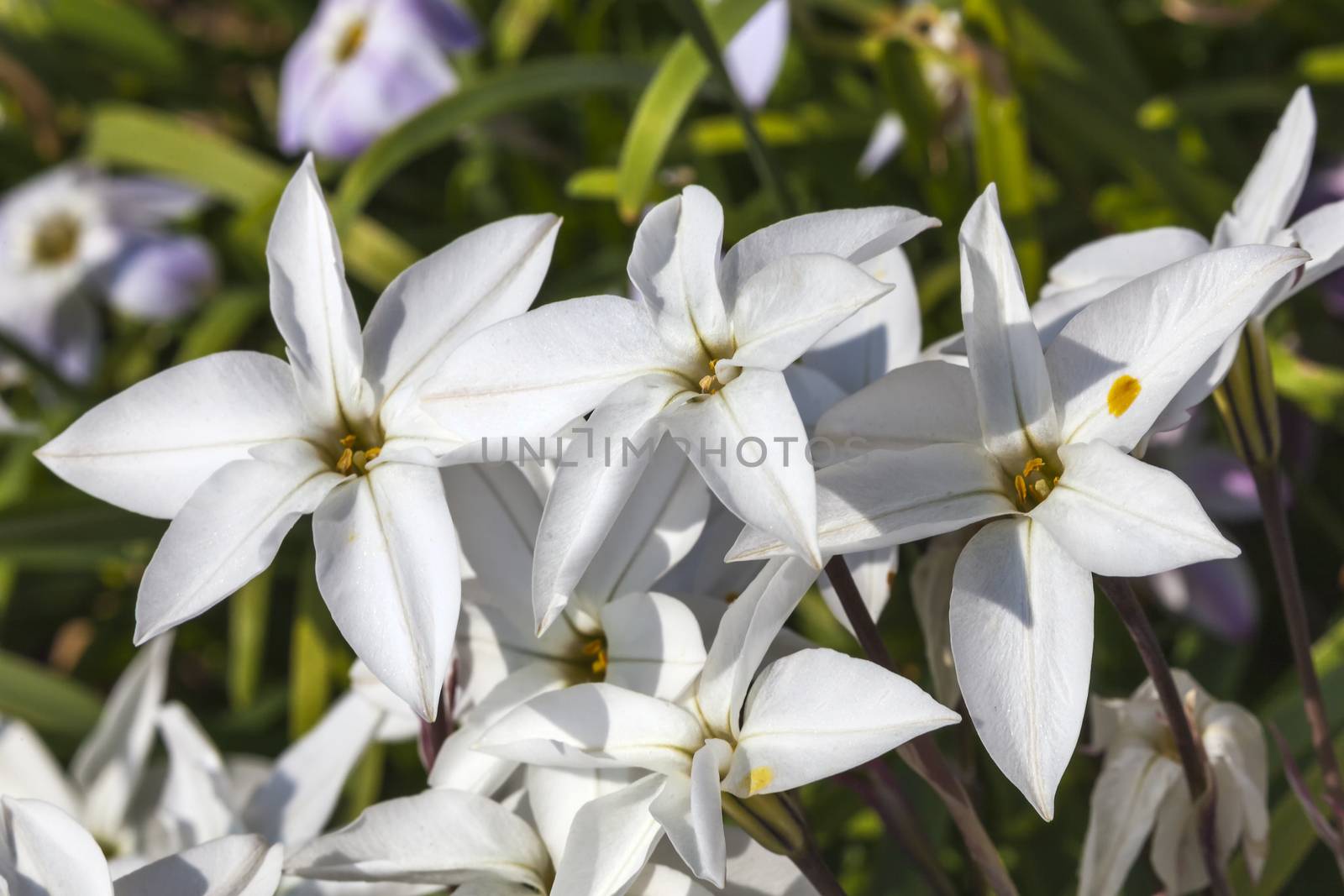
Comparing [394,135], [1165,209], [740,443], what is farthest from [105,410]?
[1165,209]

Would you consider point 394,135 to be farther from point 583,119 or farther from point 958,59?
point 958,59

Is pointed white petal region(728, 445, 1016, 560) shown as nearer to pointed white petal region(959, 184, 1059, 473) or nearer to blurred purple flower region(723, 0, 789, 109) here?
pointed white petal region(959, 184, 1059, 473)

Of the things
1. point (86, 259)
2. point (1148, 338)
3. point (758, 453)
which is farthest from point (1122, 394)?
point (86, 259)

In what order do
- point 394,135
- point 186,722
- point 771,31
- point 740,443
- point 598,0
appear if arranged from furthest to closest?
point 598,0 < point 771,31 < point 394,135 < point 186,722 < point 740,443

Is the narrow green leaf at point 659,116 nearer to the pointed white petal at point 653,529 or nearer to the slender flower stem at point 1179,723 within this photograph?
the pointed white petal at point 653,529

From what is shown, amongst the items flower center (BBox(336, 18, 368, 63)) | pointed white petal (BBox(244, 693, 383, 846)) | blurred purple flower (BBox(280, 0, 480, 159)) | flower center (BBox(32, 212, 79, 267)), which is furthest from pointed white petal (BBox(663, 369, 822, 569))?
flower center (BBox(32, 212, 79, 267))

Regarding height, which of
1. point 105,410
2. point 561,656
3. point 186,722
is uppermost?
point 105,410

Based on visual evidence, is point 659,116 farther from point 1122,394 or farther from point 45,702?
point 45,702
